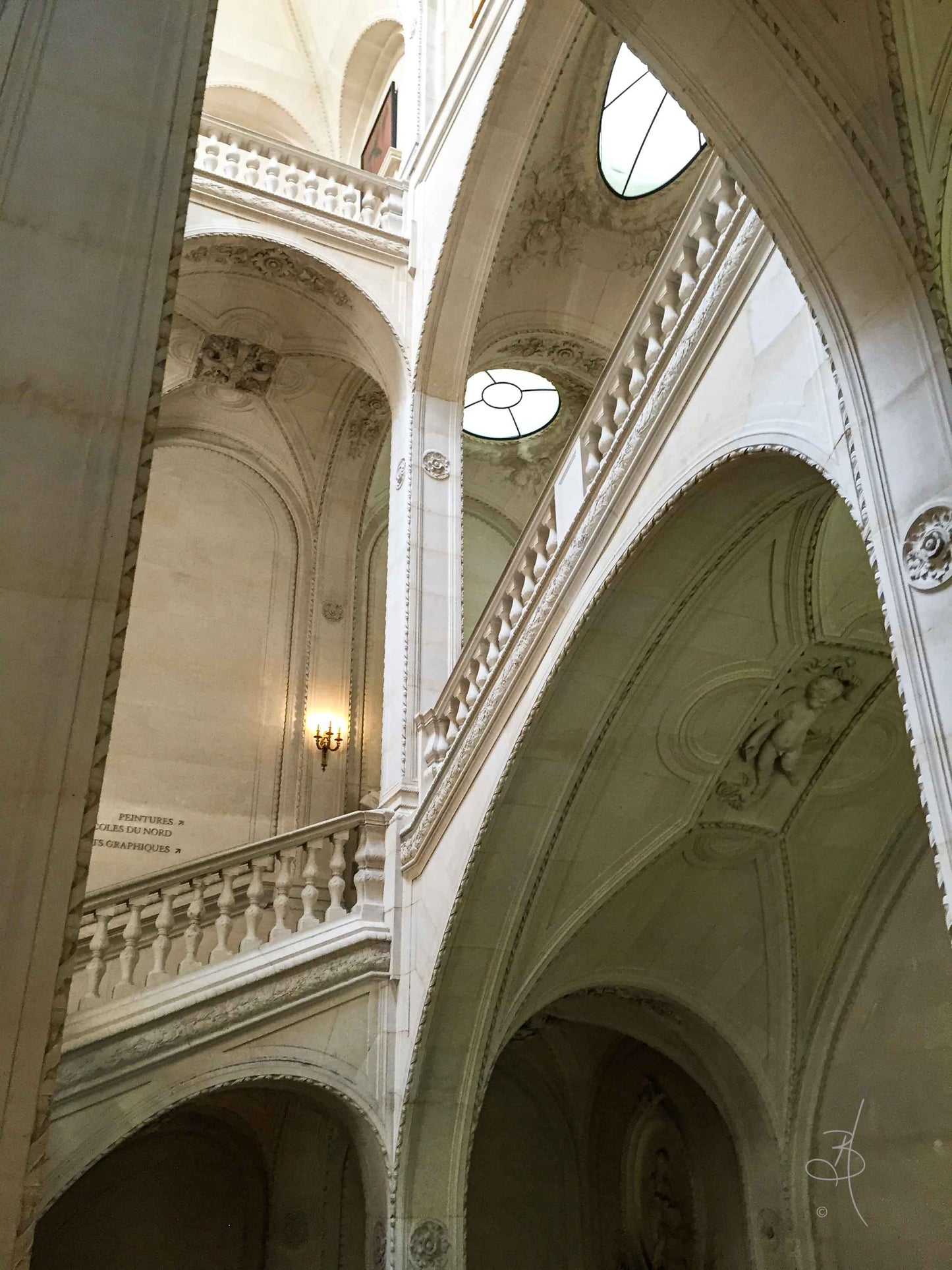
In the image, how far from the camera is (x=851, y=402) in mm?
3725

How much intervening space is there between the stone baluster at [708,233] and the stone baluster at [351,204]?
17.3ft

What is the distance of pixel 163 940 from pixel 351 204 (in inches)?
254

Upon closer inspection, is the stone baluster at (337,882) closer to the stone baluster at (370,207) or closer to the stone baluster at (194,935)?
the stone baluster at (194,935)

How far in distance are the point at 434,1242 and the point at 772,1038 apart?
2719mm

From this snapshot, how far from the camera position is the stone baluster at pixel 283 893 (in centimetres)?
700

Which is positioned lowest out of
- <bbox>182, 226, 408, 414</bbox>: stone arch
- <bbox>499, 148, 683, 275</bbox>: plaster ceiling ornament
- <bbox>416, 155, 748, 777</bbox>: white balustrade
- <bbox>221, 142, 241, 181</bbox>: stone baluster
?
<bbox>416, 155, 748, 777</bbox>: white balustrade

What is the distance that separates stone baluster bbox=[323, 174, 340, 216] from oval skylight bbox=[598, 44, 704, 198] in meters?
2.32

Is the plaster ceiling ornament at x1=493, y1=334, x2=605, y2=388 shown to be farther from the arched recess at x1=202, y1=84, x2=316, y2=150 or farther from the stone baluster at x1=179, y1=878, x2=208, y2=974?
the stone baluster at x1=179, y1=878, x2=208, y2=974

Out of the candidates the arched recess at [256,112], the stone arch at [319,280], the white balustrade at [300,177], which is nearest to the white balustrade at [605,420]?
the stone arch at [319,280]

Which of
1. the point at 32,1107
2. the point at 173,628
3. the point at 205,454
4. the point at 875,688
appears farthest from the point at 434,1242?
the point at 205,454

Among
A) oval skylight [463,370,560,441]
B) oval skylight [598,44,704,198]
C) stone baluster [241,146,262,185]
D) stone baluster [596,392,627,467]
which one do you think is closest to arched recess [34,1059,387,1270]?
stone baluster [596,392,627,467]

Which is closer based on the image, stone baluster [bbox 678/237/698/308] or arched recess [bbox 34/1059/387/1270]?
stone baluster [bbox 678/237/698/308]

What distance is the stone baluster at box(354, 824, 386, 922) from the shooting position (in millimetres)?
7336

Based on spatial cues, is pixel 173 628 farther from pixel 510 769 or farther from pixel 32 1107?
pixel 32 1107
